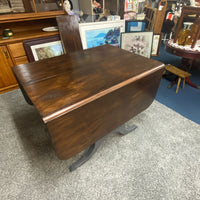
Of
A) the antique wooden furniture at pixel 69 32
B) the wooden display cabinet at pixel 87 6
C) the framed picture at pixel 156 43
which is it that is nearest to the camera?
the antique wooden furniture at pixel 69 32

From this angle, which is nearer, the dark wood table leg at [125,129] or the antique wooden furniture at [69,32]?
the dark wood table leg at [125,129]

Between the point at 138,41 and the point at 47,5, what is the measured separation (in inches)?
58.5

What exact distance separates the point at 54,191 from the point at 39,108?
688 millimetres

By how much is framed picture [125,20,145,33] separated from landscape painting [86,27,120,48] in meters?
0.18

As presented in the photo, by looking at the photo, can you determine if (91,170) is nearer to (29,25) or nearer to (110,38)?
(110,38)

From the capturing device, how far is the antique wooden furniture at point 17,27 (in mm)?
1640

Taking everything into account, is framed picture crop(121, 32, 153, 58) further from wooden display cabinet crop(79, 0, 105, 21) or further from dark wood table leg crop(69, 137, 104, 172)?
dark wood table leg crop(69, 137, 104, 172)

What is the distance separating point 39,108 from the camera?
0.66 m

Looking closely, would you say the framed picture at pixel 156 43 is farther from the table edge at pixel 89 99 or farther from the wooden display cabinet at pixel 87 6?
the table edge at pixel 89 99

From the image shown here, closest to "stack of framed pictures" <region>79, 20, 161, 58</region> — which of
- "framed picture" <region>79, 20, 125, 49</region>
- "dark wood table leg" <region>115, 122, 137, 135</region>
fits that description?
"framed picture" <region>79, 20, 125, 49</region>

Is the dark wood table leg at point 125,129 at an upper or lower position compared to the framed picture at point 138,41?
lower

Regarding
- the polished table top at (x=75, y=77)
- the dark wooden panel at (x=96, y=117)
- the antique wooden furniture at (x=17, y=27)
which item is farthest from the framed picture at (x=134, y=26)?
the dark wooden panel at (x=96, y=117)

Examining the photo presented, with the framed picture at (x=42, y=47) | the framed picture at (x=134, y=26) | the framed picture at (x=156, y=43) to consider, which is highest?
the framed picture at (x=134, y=26)

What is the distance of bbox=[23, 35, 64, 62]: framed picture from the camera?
5.85 feet
